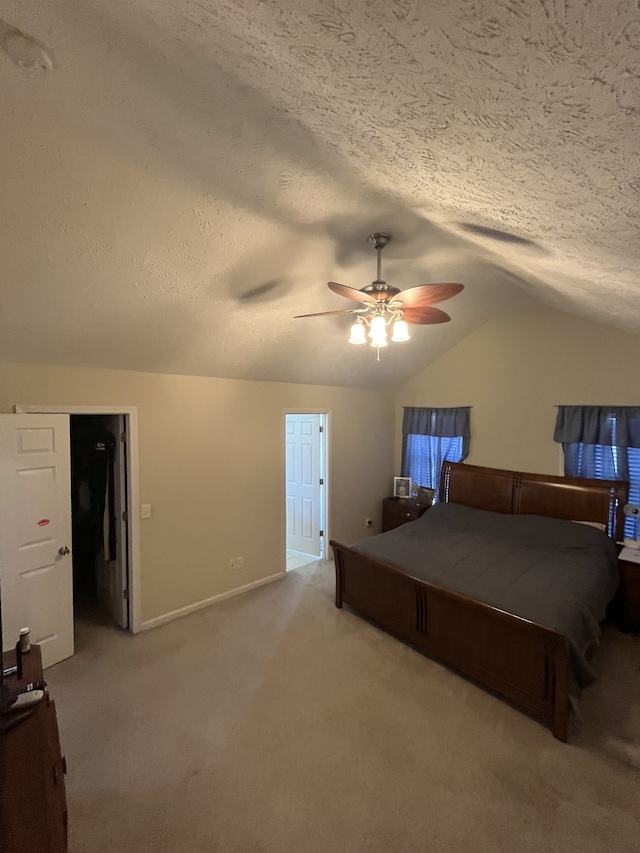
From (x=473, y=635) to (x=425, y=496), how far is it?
2586mm

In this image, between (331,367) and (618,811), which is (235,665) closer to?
(618,811)

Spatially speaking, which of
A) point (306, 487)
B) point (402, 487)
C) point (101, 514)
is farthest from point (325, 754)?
point (402, 487)

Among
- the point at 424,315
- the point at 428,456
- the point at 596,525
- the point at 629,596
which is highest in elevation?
the point at 424,315

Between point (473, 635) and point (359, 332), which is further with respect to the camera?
point (473, 635)

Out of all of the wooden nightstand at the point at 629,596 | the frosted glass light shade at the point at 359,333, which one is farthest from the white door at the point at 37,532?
the wooden nightstand at the point at 629,596

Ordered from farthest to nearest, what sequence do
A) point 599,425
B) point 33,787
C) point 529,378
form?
point 529,378
point 599,425
point 33,787

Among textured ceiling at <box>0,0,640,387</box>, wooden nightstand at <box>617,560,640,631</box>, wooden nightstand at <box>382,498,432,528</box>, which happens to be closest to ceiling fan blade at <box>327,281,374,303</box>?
textured ceiling at <box>0,0,640,387</box>

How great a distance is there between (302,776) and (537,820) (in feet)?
3.65

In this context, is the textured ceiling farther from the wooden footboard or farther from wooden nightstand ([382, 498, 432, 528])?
wooden nightstand ([382, 498, 432, 528])

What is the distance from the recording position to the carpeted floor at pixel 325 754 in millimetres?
1750

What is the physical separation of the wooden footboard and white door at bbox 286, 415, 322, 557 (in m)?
1.48

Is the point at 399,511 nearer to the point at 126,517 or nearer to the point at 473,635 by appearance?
the point at 473,635

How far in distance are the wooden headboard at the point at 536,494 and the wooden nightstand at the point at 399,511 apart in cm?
36

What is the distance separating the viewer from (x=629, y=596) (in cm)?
325
